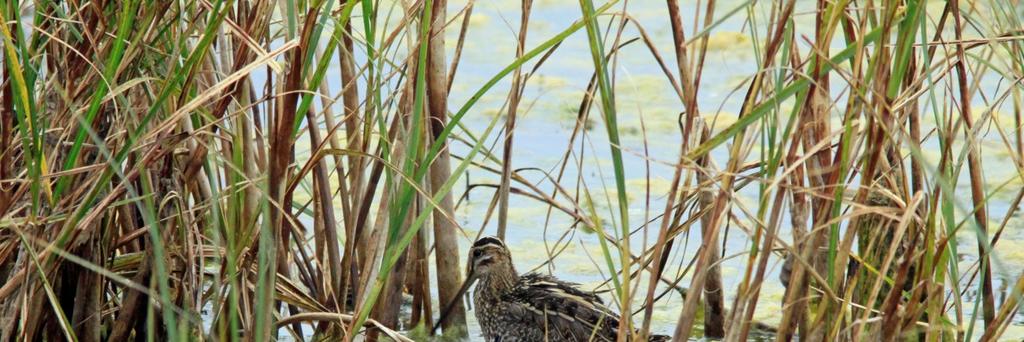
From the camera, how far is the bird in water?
3.73 metres

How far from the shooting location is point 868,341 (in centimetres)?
263

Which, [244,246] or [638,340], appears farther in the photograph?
[244,246]

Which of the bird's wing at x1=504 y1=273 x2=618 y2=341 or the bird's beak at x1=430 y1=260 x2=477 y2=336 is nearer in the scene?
the bird's wing at x1=504 y1=273 x2=618 y2=341

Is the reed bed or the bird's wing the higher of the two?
the reed bed

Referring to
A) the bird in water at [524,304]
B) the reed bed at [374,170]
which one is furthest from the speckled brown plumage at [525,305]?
the reed bed at [374,170]

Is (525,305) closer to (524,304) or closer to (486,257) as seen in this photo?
(524,304)

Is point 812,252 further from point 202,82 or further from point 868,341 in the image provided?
point 202,82

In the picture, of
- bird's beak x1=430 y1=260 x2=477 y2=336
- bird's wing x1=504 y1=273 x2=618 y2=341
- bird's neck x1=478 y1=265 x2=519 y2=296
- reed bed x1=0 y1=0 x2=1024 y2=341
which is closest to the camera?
reed bed x1=0 y1=0 x2=1024 y2=341

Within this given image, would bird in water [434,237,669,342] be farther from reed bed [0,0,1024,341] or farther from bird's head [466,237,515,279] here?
reed bed [0,0,1024,341]

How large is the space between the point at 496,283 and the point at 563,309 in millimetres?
349

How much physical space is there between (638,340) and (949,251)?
2.08ft

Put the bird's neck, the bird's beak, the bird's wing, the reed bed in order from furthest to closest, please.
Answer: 1. the bird's neck
2. the bird's beak
3. the bird's wing
4. the reed bed

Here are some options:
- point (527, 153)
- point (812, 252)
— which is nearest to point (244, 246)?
point (812, 252)

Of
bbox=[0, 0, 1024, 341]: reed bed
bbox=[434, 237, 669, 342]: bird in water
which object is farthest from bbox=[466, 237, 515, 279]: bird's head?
bbox=[0, 0, 1024, 341]: reed bed
